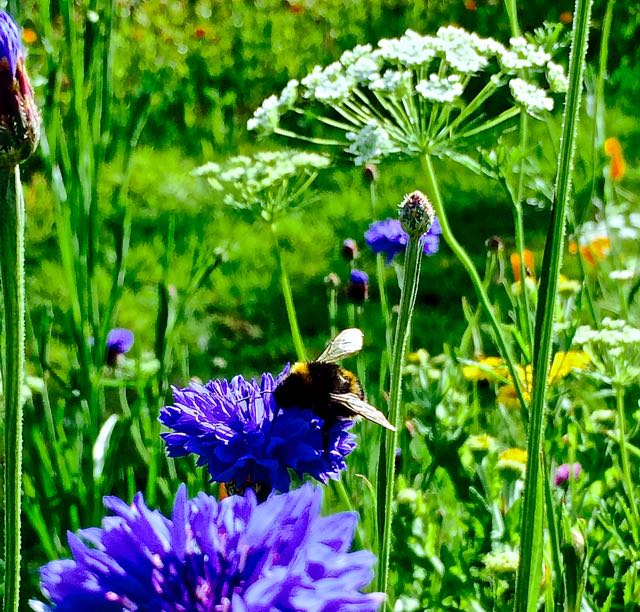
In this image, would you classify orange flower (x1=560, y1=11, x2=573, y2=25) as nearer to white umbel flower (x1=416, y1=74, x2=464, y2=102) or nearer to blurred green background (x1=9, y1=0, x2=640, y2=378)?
blurred green background (x1=9, y1=0, x2=640, y2=378)

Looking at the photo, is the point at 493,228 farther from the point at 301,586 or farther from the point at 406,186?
the point at 301,586

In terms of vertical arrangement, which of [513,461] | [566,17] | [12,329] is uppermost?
[566,17]

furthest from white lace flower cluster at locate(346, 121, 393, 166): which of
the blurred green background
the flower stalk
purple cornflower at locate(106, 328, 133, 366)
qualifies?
purple cornflower at locate(106, 328, 133, 366)

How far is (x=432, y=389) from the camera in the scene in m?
1.27

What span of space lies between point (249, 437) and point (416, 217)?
0.74 ft

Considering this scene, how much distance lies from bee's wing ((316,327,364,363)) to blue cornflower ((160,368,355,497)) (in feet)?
0.35

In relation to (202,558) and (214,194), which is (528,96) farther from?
(214,194)

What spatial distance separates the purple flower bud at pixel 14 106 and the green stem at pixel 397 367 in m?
0.25

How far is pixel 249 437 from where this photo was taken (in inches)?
30.4

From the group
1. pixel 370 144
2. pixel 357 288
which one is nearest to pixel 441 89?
pixel 370 144

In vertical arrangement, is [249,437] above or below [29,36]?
below

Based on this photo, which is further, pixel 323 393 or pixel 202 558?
Answer: pixel 323 393

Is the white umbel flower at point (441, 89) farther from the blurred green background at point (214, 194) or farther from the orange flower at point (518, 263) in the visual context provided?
the blurred green background at point (214, 194)

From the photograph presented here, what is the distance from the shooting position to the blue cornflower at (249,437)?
76 centimetres
